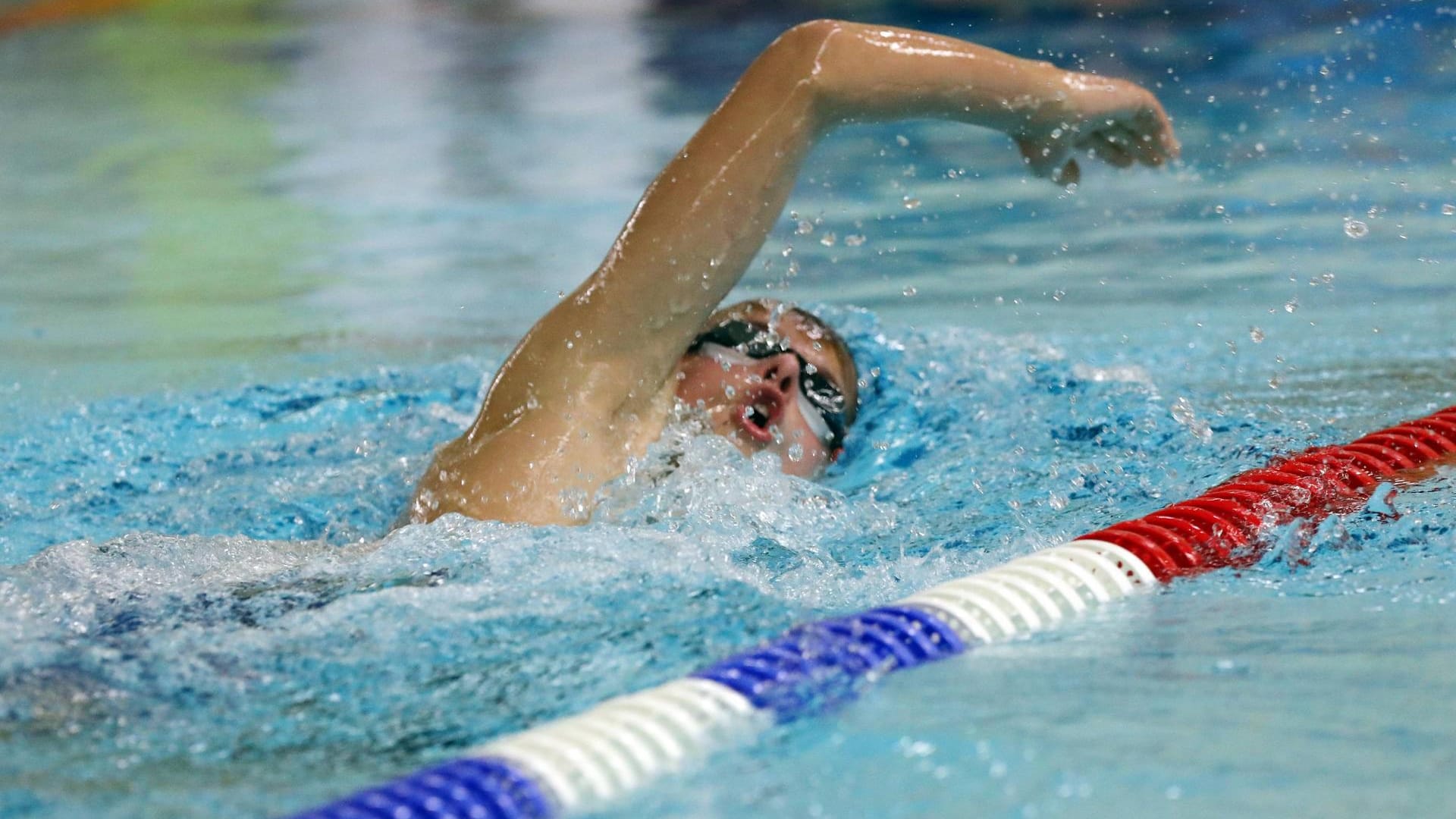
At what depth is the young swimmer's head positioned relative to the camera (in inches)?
101

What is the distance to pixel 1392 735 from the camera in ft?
4.69

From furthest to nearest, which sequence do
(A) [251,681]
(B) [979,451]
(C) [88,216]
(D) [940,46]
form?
(C) [88,216], (B) [979,451], (D) [940,46], (A) [251,681]

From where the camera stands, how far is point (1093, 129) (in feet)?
7.80

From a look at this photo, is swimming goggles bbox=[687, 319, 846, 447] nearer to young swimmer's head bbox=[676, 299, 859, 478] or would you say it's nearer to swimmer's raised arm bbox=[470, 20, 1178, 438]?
young swimmer's head bbox=[676, 299, 859, 478]

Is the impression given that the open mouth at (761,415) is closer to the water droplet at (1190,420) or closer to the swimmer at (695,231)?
the swimmer at (695,231)

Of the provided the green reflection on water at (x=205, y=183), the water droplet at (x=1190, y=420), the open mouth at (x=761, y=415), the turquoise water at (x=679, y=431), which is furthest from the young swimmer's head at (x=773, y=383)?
the green reflection on water at (x=205, y=183)

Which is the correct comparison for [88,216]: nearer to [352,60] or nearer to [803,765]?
[352,60]

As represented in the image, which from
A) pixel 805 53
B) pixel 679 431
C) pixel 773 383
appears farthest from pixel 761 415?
pixel 805 53

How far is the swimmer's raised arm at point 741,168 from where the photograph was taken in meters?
2.21

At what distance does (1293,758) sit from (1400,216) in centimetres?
498

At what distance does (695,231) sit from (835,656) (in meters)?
0.77

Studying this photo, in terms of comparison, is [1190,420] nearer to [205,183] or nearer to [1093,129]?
[1093,129]

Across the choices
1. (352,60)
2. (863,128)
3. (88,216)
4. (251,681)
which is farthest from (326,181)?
(251,681)

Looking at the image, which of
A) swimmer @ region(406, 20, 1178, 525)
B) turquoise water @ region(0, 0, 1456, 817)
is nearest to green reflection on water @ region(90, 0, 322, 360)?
turquoise water @ region(0, 0, 1456, 817)
